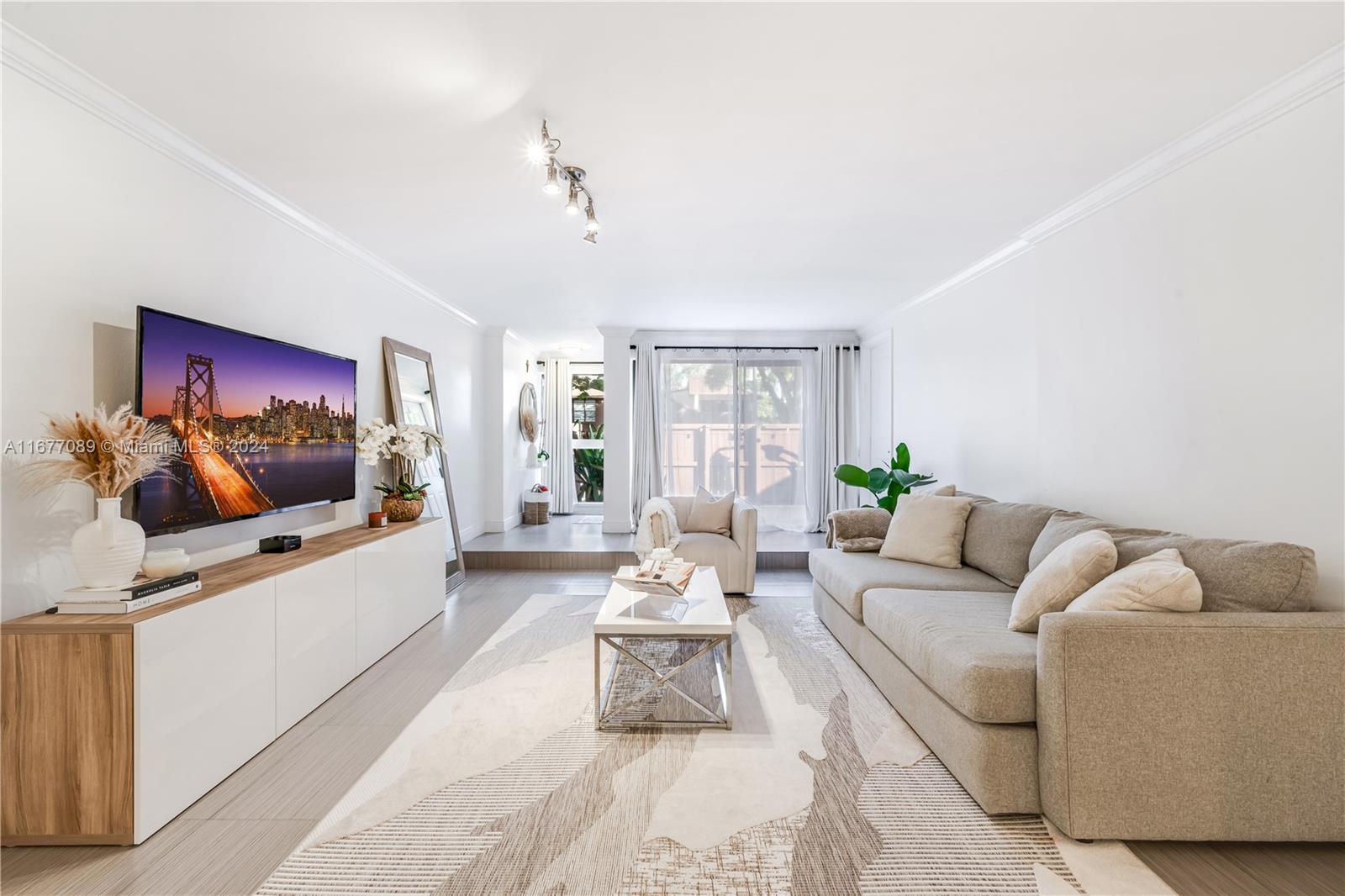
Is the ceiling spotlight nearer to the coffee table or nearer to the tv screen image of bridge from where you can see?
the tv screen image of bridge

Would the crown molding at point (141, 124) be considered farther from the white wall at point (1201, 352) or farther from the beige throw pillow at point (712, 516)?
the white wall at point (1201, 352)

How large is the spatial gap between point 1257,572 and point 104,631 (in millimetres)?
3776

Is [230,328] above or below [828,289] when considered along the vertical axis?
below

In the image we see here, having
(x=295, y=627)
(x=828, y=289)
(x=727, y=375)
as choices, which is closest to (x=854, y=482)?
(x=828, y=289)

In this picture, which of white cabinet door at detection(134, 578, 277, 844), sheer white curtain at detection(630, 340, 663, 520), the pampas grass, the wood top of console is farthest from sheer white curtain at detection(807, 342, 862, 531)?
the pampas grass

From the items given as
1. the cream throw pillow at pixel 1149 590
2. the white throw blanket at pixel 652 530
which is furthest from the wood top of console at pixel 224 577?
the cream throw pillow at pixel 1149 590

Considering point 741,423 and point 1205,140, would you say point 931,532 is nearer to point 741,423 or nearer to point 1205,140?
point 1205,140

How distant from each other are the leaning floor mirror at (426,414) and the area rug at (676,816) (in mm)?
2323

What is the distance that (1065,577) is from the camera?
7.58 ft

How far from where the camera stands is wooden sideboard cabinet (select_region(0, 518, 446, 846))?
1848 mm

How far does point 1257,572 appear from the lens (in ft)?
6.61

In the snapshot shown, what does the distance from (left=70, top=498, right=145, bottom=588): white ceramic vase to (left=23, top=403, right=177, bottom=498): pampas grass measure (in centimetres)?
8

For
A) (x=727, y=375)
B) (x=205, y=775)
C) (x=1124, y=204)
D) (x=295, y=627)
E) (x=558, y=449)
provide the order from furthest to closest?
(x=558, y=449)
(x=727, y=375)
(x=1124, y=204)
(x=295, y=627)
(x=205, y=775)

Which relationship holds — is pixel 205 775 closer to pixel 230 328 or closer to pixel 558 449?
pixel 230 328
